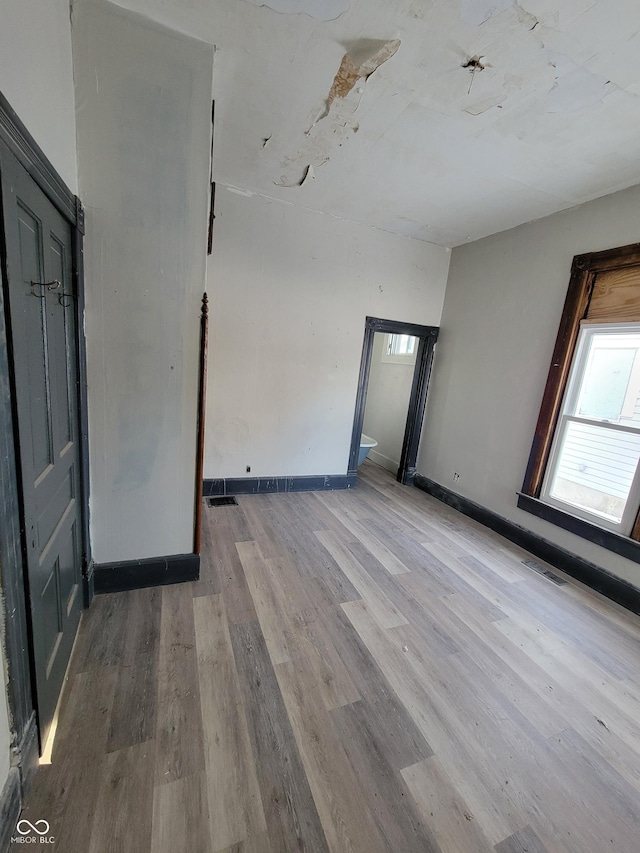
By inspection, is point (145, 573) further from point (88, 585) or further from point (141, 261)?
point (141, 261)

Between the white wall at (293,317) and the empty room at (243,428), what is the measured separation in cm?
4

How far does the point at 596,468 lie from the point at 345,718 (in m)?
2.49

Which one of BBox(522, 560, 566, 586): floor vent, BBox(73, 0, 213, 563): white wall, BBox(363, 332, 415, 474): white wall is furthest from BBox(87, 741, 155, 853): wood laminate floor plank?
BBox(363, 332, 415, 474): white wall

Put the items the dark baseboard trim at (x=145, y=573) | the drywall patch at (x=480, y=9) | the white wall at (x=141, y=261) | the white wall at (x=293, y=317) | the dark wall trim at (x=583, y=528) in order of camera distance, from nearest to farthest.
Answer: the drywall patch at (x=480, y=9) < the white wall at (x=141, y=261) < the dark baseboard trim at (x=145, y=573) < the dark wall trim at (x=583, y=528) < the white wall at (x=293, y=317)

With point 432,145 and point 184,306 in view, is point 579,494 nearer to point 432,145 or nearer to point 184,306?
point 432,145

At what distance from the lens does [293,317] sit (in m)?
3.36

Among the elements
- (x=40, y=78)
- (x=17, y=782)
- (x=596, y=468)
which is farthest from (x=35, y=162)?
(x=596, y=468)

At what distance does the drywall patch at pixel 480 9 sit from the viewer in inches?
50.2

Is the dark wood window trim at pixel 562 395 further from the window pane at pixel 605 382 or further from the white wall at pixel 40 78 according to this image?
the white wall at pixel 40 78

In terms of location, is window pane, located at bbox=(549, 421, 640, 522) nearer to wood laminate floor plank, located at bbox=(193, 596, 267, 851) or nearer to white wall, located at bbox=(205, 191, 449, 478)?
white wall, located at bbox=(205, 191, 449, 478)

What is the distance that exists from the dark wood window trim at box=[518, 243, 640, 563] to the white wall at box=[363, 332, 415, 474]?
70.2 inches

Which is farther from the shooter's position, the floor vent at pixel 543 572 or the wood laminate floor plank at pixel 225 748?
the floor vent at pixel 543 572

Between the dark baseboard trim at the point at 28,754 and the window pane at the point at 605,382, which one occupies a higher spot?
the window pane at the point at 605,382

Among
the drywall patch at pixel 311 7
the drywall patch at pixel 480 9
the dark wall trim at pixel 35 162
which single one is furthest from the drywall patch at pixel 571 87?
the dark wall trim at pixel 35 162
